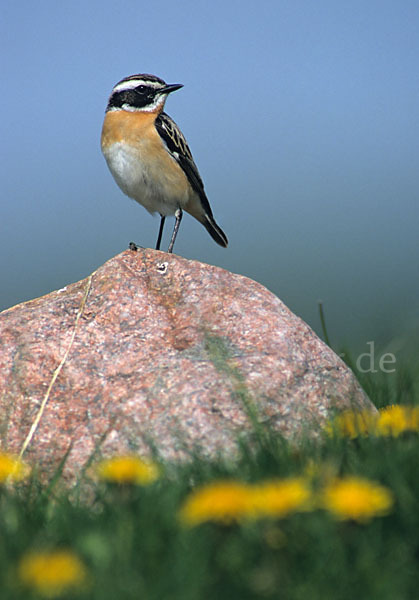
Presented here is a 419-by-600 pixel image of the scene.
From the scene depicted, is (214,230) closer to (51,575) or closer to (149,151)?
(149,151)

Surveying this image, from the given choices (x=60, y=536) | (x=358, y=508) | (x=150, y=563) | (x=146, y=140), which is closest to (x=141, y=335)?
(x=60, y=536)

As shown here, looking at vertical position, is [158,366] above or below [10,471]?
above

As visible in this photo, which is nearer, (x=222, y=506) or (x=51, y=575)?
(x=51, y=575)

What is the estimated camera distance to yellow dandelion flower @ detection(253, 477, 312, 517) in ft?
6.38

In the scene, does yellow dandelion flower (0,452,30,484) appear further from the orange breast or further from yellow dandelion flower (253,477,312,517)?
the orange breast

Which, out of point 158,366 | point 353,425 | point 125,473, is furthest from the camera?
point 158,366

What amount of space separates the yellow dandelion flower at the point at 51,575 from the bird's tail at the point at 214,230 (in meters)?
6.29

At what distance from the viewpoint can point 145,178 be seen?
6969 millimetres

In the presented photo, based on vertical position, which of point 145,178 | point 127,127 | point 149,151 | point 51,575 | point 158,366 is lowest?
point 158,366

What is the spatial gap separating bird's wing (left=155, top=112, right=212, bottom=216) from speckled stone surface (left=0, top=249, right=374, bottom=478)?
8.48 ft

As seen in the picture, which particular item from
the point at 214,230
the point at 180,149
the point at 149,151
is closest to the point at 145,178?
the point at 149,151

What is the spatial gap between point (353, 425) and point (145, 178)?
4.36 meters

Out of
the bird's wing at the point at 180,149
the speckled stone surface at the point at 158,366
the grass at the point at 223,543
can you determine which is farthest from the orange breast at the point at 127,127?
the grass at the point at 223,543

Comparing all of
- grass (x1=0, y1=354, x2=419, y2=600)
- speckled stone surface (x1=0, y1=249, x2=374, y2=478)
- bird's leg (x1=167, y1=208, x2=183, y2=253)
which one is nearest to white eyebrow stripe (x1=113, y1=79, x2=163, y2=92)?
bird's leg (x1=167, y1=208, x2=183, y2=253)
